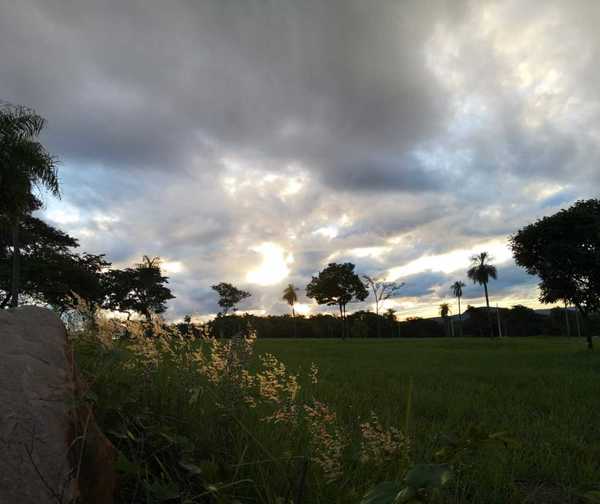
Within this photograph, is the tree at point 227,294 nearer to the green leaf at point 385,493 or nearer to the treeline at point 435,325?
the treeline at point 435,325

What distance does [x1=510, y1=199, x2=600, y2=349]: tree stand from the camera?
23.7 metres

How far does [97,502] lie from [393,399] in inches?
211

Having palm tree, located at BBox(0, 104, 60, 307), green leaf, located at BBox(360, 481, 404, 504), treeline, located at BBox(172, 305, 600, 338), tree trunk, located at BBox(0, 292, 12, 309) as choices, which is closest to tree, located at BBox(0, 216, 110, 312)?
tree trunk, located at BBox(0, 292, 12, 309)

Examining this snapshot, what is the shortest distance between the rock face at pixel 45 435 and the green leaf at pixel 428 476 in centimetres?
133

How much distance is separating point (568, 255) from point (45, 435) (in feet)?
91.2

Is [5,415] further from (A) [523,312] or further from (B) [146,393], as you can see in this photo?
(A) [523,312]

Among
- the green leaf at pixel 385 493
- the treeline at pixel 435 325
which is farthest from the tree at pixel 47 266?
the treeline at pixel 435 325

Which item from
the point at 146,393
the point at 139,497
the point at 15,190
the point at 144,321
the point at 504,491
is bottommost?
the point at 504,491

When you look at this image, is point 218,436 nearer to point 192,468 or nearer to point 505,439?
point 192,468

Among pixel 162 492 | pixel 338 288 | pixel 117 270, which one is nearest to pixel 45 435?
pixel 162 492

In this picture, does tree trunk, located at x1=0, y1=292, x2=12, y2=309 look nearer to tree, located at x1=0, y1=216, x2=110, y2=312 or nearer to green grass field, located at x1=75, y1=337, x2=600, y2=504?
tree, located at x1=0, y1=216, x2=110, y2=312

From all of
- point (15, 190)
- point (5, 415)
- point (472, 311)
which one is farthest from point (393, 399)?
point (472, 311)

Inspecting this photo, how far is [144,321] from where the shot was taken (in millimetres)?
3736

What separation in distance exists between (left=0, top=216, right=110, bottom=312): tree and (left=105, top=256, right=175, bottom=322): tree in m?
7.37
